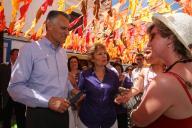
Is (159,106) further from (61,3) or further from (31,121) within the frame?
(61,3)

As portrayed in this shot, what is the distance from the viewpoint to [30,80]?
9.82 feet

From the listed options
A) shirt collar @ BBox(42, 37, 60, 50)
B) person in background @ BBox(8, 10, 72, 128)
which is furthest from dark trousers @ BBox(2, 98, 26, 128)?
shirt collar @ BBox(42, 37, 60, 50)

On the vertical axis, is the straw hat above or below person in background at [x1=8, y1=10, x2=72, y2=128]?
above

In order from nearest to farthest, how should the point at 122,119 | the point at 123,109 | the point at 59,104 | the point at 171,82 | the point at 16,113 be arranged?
1. the point at 171,82
2. the point at 59,104
3. the point at 123,109
4. the point at 122,119
5. the point at 16,113

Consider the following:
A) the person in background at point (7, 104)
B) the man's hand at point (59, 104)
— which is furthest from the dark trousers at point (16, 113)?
the man's hand at point (59, 104)

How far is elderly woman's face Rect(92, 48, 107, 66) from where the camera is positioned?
4.13 metres

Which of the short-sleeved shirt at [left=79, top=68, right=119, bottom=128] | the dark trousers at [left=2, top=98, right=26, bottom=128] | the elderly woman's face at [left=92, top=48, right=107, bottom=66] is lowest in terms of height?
the dark trousers at [left=2, top=98, right=26, bottom=128]

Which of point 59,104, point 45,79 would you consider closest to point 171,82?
point 59,104

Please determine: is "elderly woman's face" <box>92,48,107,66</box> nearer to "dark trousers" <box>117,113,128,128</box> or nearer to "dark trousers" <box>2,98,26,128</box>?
"dark trousers" <box>117,113,128,128</box>

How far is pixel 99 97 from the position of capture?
154 inches

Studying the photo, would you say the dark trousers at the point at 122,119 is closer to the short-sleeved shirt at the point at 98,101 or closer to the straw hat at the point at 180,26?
the short-sleeved shirt at the point at 98,101

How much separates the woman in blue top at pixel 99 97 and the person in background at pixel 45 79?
723mm

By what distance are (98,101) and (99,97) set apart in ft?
0.15

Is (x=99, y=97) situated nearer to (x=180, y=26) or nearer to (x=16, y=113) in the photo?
(x=180, y=26)
